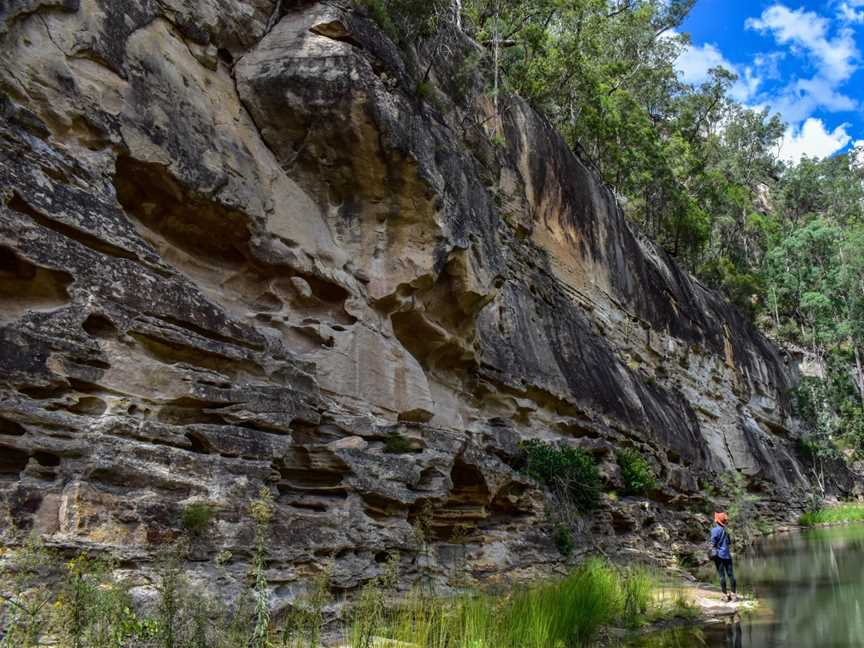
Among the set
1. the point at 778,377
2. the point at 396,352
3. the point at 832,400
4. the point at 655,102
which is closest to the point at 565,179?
the point at 396,352

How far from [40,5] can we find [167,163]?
2118 millimetres

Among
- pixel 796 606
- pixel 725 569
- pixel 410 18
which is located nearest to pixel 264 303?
pixel 410 18

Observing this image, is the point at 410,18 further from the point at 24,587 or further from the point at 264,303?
the point at 24,587

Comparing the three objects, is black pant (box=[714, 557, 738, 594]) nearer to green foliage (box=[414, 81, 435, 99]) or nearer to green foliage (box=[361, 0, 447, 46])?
green foliage (box=[414, 81, 435, 99])

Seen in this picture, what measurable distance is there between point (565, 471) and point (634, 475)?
4283 mm

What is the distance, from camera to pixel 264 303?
1044 cm

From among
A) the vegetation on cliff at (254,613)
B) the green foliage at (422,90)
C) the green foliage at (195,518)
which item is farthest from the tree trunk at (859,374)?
the green foliage at (195,518)

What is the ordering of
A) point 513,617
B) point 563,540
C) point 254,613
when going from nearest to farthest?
point 254,613
point 513,617
point 563,540

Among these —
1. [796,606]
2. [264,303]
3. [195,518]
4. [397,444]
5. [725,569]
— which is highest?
[264,303]

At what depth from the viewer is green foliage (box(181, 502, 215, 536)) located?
6965 millimetres

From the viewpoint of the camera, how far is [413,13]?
15391 millimetres

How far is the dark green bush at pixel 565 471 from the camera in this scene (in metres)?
14.8

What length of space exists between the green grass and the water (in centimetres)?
1419

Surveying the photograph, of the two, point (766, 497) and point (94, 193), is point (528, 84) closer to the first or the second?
point (94, 193)
